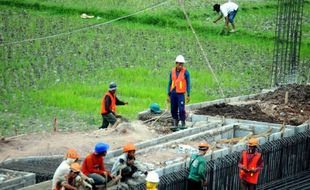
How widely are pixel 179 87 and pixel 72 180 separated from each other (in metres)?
5.62

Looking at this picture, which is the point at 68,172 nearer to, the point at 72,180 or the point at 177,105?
the point at 72,180

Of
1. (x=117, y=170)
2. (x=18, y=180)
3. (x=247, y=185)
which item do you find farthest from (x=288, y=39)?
(x=18, y=180)

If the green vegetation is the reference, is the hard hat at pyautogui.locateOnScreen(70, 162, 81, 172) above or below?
below

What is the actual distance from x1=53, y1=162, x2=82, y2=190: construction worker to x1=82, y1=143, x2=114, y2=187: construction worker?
→ 26.7 inches

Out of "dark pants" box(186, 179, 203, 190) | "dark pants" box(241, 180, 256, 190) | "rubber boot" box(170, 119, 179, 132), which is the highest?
"rubber boot" box(170, 119, 179, 132)

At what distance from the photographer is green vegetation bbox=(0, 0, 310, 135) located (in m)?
21.6

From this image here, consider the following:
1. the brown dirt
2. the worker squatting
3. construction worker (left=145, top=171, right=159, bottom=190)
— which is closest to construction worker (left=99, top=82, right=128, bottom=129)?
the brown dirt

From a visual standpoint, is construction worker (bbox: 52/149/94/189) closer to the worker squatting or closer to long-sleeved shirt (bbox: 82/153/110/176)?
the worker squatting

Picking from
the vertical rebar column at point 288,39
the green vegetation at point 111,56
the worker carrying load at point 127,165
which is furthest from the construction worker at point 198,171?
the vertical rebar column at point 288,39

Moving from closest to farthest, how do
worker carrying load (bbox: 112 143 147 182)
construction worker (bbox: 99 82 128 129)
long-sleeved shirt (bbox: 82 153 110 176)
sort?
1. long-sleeved shirt (bbox: 82 153 110 176)
2. worker carrying load (bbox: 112 143 147 182)
3. construction worker (bbox: 99 82 128 129)

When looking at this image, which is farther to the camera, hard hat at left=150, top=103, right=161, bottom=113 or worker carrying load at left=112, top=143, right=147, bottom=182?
hard hat at left=150, top=103, right=161, bottom=113

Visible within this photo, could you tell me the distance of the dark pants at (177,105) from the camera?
18.7 meters

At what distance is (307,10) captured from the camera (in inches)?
1398

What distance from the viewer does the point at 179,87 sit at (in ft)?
60.9
